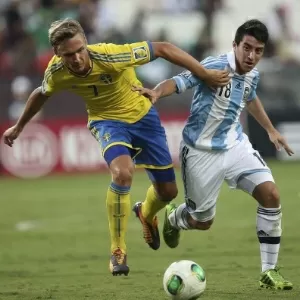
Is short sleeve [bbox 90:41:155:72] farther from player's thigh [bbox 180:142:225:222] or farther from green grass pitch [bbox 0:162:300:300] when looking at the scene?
green grass pitch [bbox 0:162:300:300]

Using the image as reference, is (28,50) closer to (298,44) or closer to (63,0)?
(63,0)

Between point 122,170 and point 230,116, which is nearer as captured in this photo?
point 122,170

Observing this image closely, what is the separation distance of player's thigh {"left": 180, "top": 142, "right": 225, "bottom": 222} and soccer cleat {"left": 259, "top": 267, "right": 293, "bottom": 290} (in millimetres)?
932

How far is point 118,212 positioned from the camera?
25.4ft

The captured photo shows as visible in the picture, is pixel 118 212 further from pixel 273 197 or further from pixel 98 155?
pixel 98 155

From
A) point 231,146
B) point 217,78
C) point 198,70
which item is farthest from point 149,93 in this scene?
point 231,146

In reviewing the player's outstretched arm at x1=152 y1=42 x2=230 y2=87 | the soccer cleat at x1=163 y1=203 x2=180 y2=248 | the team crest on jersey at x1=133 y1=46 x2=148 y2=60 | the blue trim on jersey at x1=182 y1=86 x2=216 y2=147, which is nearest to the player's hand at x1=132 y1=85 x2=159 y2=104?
the player's outstretched arm at x1=152 y1=42 x2=230 y2=87

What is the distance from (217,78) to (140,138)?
109 cm

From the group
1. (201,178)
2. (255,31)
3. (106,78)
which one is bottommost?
(201,178)

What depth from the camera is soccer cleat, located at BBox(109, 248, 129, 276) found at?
7.47 metres

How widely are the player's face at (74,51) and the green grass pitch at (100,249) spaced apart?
1702mm

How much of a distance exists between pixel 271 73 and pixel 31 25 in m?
5.25

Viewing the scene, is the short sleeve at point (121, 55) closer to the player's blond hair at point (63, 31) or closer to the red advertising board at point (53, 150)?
the player's blond hair at point (63, 31)

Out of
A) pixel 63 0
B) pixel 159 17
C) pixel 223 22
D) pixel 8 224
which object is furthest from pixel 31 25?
pixel 8 224
